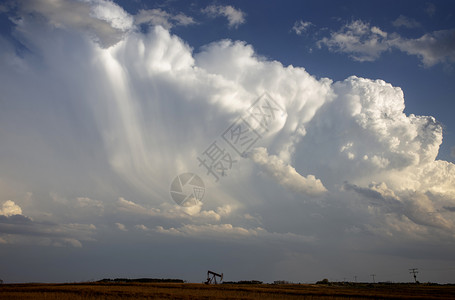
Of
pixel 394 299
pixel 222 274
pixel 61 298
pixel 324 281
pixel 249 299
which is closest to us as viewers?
pixel 61 298

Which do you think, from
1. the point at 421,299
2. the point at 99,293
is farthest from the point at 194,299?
the point at 421,299

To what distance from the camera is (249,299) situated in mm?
49125

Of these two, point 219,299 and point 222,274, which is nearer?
point 219,299

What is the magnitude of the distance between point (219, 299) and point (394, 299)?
103 ft

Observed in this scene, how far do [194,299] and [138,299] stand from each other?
7986mm

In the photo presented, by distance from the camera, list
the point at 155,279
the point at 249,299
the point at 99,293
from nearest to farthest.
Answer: the point at 249,299
the point at 99,293
the point at 155,279

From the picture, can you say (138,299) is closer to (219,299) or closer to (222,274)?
(219,299)

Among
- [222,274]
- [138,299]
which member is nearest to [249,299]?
[138,299]

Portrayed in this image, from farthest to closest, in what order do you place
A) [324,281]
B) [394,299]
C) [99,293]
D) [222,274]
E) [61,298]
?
[324,281]
[222,274]
[394,299]
[99,293]
[61,298]

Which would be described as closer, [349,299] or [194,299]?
[194,299]

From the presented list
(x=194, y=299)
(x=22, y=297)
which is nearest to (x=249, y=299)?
(x=194, y=299)

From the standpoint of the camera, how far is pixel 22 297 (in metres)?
46.2

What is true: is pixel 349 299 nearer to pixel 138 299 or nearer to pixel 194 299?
pixel 194 299

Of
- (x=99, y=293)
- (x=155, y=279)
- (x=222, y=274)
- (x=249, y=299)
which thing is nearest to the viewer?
(x=249, y=299)
